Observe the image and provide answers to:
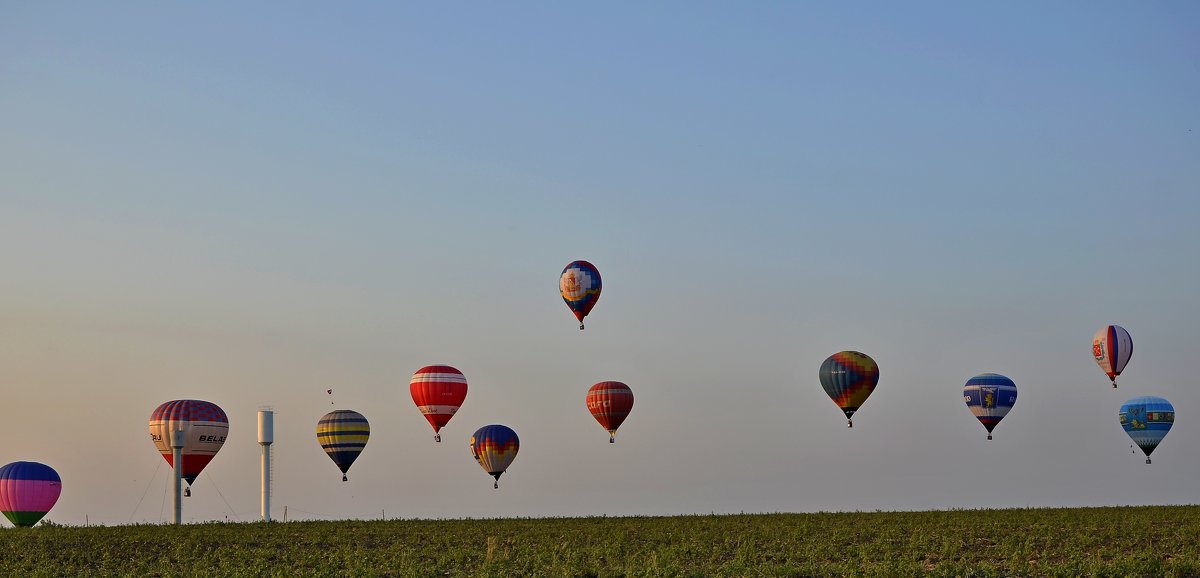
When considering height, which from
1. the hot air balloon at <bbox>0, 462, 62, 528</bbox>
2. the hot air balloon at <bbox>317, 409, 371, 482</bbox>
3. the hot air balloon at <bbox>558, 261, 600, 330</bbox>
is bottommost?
the hot air balloon at <bbox>0, 462, 62, 528</bbox>

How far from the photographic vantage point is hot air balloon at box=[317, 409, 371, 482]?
8356cm

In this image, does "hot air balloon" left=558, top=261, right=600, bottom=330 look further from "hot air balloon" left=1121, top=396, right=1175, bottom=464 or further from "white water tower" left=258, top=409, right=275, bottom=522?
"hot air balloon" left=1121, top=396, right=1175, bottom=464

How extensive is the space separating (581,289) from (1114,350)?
96.0ft

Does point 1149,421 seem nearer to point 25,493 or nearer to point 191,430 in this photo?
point 191,430

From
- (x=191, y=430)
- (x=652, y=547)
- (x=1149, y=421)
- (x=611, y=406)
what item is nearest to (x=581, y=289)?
(x=611, y=406)

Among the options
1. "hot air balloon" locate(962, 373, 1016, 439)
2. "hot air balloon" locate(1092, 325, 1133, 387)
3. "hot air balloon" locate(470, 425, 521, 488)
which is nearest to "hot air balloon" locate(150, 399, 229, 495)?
"hot air balloon" locate(470, 425, 521, 488)

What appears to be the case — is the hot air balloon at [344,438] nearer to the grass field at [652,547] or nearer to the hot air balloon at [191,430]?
the hot air balloon at [191,430]

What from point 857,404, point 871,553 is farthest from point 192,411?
point 871,553

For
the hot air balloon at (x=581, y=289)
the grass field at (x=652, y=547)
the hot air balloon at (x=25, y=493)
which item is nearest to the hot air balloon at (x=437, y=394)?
the hot air balloon at (x=581, y=289)

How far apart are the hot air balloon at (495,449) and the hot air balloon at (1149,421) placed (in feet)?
113

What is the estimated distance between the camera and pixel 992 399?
85750 mm

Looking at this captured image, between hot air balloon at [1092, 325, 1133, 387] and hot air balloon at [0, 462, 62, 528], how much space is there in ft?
179

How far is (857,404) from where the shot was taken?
267 feet

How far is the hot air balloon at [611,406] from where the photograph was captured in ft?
287
